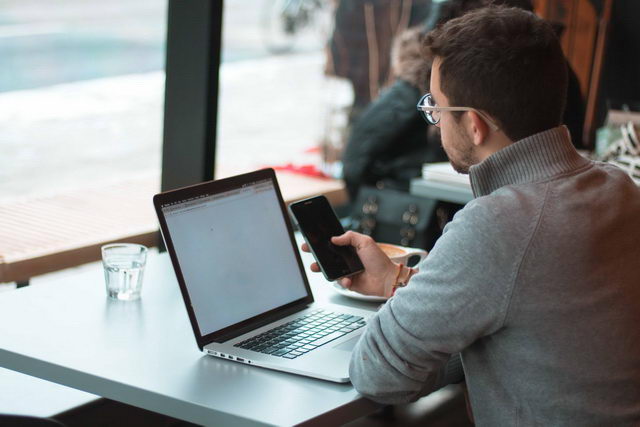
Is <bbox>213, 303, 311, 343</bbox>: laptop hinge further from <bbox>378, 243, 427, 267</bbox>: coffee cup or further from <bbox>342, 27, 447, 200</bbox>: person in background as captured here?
<bbox>342, 27, 447, 200</bbox>: person in background

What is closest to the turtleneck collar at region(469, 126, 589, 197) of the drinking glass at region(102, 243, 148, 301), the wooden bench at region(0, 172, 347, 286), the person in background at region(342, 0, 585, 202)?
the drinking glass at region(102, 243, 148, 301)

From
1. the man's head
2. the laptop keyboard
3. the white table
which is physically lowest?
the white table

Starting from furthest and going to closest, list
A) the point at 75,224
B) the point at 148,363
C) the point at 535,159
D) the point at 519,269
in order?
the point at 75,224
the point at 148,363
the point at 535,159
the point at 519,269

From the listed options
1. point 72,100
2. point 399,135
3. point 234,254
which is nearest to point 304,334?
point 234,254

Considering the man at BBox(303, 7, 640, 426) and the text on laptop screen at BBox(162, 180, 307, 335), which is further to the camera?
the text on laptop screen at BBox(162, 180, 307, 335)

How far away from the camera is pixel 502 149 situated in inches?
62.5

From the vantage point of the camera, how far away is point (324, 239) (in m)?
2.00

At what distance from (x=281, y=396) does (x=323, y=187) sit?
8.11ft

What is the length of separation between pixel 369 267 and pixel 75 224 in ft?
5.24

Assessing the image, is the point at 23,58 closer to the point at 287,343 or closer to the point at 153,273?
the point at 153,273

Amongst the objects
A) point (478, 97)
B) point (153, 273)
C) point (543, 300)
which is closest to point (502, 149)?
point (478, 97)

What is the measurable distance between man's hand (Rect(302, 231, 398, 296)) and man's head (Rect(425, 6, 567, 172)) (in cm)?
42

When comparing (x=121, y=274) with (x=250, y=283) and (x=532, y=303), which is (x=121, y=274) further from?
(x=532, y=303)

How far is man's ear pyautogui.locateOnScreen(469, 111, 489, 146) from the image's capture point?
5.21 feet
